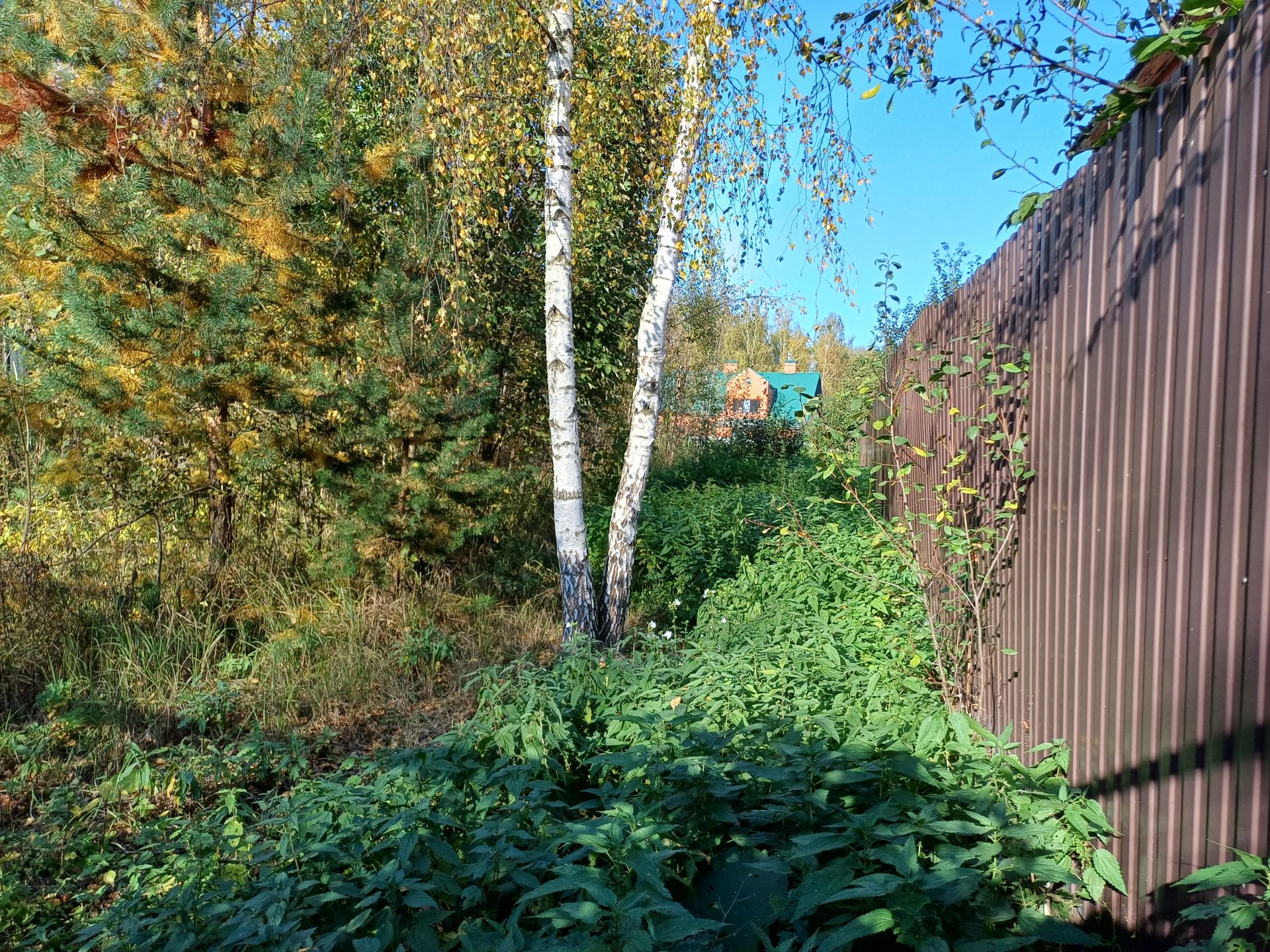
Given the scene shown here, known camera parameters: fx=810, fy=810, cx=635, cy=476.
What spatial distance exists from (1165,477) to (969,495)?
1.60 metres

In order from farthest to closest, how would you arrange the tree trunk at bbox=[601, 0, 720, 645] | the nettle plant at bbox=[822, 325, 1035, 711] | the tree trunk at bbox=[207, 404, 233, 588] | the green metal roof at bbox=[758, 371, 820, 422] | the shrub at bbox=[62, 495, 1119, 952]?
1. the green metal roof at bbox=[758, 371, 820, 422]
2. the tree trunk at bbox=[207, 404, 233, 588]
3. the tree trunk at bbox=[601, 0, 720, 645]
4. the nettle plant at bbox=[822, 325, 1035, 711]
5. the shrub at bbox=[62, 495, 1119, 952]

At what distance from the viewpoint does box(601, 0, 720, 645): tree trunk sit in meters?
5.78

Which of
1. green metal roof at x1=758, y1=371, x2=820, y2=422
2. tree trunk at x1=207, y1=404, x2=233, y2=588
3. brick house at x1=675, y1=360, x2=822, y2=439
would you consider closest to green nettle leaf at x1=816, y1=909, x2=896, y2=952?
green metal roof at x1=758, y1=371, x2=820, y2=422

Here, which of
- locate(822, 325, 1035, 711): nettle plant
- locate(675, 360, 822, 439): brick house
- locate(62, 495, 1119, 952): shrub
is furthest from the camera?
locate(675, 360, 822, 439): brick house

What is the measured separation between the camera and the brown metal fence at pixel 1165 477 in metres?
1.82

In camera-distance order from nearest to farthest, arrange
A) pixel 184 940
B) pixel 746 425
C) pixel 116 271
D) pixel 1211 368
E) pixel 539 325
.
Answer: pixel 1211 368
pixel 184 940
pixel 116 271
pixel 539 325
pixel 746 425

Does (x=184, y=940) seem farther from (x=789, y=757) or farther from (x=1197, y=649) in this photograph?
(x=1197, y=649)

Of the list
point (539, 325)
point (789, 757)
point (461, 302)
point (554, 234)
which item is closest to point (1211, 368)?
point (789, 757)

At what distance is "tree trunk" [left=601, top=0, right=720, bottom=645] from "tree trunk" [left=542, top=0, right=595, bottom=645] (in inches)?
10.9

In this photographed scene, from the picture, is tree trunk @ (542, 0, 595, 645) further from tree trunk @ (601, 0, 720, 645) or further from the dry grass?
the dry grass

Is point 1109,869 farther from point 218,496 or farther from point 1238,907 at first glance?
point 218,496

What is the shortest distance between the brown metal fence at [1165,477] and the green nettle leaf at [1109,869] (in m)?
0.04

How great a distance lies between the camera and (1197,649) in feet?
6.48

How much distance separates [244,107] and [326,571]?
3.69 m
